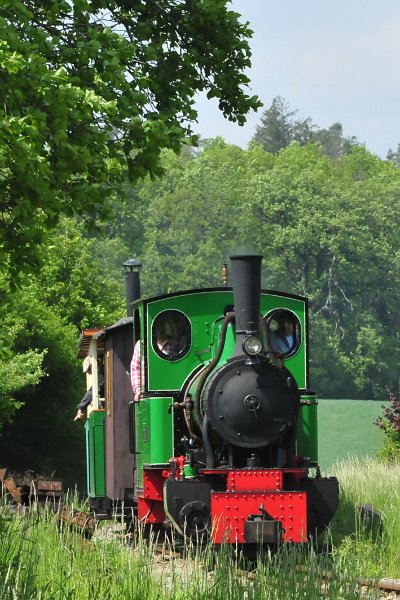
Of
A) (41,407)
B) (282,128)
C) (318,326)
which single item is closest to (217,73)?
(41,407)

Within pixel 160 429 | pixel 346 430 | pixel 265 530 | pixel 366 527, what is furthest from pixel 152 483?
pixel 346 430

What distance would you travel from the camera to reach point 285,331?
14594 millimetres

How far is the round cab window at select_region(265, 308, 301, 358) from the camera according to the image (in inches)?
571

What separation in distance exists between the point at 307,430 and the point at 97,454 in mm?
4860

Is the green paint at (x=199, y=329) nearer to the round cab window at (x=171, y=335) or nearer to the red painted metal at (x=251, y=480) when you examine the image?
the round cab window at (x=171, y=335)

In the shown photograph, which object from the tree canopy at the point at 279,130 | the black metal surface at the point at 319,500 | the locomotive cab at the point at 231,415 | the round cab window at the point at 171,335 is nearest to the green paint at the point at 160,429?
the locomotive cab at the point at 231,415

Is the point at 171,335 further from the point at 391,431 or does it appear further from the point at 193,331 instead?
the point at 391,431

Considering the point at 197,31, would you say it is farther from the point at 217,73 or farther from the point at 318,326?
the point at 318,326

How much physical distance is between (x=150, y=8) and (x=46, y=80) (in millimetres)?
4895

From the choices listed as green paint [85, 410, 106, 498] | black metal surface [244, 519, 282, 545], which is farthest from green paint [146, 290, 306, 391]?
green paint [85, 410, 106, 498]

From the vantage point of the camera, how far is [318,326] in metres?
70.4

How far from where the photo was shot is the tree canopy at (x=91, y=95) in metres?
9.95

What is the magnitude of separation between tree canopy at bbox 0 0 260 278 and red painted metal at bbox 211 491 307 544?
308 centimetres

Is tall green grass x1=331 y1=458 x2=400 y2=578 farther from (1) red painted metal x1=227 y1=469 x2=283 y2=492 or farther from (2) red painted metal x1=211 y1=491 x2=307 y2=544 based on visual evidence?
(1) red painted metal x1=227 y1=469 x2=283 y2=492
